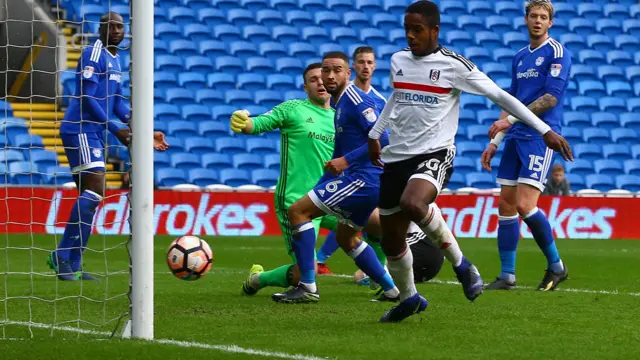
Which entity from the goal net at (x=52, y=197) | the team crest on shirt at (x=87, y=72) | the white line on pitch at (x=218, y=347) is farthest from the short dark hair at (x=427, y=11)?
the team crest on shirt at (x=87, y=72)

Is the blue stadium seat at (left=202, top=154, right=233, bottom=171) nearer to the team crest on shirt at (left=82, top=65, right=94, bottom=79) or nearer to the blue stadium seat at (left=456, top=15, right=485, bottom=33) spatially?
the blue stadium seat at (left=456, top=15, right=485, bottom=33)

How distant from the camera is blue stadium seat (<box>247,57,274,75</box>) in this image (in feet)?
67.0

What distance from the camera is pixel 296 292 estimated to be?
763cm

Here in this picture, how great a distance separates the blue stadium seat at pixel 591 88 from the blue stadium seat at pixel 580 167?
6.99 feet

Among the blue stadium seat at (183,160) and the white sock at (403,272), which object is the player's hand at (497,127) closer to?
the white sock at (403,272)

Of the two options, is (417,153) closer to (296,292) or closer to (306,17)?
(296,292)

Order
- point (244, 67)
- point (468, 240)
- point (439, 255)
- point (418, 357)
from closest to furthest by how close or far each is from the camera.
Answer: point (418, 357) → point (439, 255) → point (468, 240) → point (244, 67)

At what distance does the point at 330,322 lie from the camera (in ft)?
21.1

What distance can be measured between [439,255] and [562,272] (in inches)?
41.0

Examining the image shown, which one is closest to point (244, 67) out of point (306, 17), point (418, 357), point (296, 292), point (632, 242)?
point (306, 17)

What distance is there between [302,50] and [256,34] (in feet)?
3.11

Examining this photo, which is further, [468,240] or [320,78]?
[468,240]

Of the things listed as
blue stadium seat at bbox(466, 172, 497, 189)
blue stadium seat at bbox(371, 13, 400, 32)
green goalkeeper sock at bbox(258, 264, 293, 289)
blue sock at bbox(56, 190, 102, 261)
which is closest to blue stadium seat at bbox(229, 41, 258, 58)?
blue stadium seat at bbox(371, 13, 400, 32)

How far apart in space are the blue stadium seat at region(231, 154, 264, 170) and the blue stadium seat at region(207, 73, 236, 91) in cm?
181
